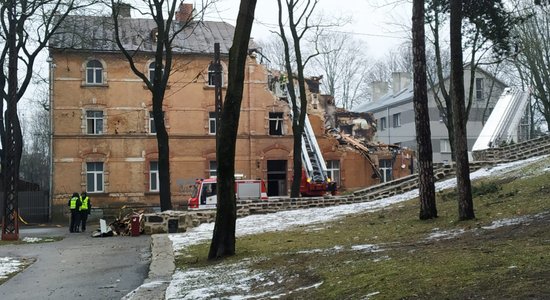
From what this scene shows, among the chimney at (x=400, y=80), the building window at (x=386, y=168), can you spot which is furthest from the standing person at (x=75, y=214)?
the chimney at (x=400, y=80)

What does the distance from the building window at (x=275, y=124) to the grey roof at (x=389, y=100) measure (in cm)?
1785

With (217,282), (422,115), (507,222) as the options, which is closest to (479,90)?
(422,115)

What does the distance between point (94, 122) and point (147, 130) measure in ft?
11.1

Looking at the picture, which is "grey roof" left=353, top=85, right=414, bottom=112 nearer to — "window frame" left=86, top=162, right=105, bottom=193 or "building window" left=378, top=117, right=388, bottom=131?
"building window" left=378, top=117, right=388, bottom=131

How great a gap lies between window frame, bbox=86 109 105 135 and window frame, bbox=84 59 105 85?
190cm

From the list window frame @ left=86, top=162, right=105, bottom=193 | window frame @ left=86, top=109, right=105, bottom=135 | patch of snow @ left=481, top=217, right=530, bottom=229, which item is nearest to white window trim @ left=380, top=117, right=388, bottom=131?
window frame @ left=86, top=109, right=105, bottom=135

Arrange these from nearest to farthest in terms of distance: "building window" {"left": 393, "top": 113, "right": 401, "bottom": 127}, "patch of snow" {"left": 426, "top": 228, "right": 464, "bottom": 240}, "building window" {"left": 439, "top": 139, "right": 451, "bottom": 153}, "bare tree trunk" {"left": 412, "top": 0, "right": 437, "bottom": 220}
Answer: "patch of snow" {"left": 426, "top": 228, "right": 464, "bottom": 240}
"bare tree trunk" {"left": 412, "top": 0, "right": 437, "bottom": 220}
"building window" {"left": 439, "top": 139, "right": 451, "bottom": 153}
"building window" {"left": 393, "top": 113, "right": 401, "bottom": 127}

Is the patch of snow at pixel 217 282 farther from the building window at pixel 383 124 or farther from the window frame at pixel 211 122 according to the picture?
the building window at pixel 383 124

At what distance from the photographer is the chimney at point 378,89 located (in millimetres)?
66438

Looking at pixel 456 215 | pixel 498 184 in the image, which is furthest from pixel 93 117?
pixel 456 215

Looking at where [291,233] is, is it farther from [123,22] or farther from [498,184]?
[123,22]

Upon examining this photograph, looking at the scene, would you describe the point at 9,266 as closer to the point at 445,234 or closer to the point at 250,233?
the point at 250,233

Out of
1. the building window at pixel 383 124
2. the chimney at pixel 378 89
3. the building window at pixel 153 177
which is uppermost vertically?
the chimney at pixel 378 89

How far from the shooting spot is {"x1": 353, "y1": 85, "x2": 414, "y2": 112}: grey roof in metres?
57.0
